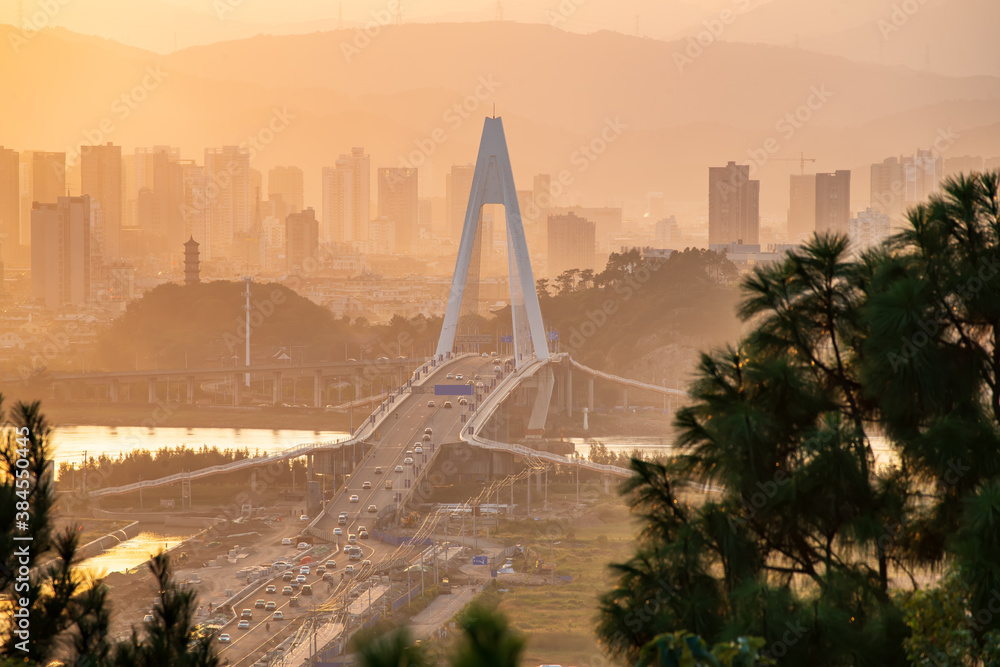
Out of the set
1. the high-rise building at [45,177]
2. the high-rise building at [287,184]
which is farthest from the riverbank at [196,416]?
the high-rise building at [287,184]

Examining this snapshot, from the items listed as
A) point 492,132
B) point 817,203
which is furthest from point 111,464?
point 817,203

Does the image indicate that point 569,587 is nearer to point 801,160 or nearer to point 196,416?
point 196,416

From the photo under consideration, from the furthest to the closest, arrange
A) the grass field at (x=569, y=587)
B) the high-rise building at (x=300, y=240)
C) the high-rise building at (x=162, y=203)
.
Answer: the high-rise building at (x=162, y=203) → the high-rise building at (x=300, y=240) → the grass field at (x=569, y=587)

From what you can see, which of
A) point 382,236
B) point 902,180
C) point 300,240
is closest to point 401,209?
A: point 382,236

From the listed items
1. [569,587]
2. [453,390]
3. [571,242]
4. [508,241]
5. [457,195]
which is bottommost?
[569,587]

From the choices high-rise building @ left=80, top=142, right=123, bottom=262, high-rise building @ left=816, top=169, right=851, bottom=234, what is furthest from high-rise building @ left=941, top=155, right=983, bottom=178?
high-rise building @ left=80, top=142, right=123, bottom=262

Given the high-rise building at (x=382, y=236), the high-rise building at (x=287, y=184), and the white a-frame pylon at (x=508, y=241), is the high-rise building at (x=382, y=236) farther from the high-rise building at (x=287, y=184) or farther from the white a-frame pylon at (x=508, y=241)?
the white a-frame pylon at (x=508, y=241)
